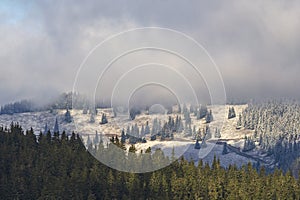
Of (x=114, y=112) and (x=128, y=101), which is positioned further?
(x=114, y=112)

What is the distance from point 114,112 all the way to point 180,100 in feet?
155

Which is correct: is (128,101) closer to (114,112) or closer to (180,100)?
(180,100)

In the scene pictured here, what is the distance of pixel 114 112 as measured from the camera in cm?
17950

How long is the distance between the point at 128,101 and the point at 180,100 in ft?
41.2

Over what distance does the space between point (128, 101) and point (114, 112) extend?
49.6 meters

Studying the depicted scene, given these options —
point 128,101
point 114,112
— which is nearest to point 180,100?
point 128,101

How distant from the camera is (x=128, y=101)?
130375 mm

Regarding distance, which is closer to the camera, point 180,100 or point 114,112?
point 180,100

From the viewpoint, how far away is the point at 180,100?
135750mm
